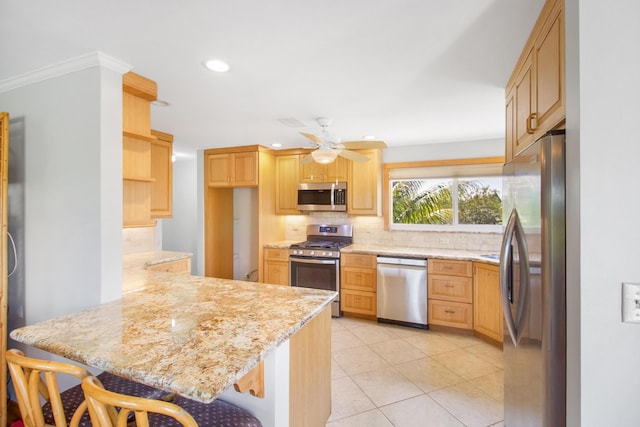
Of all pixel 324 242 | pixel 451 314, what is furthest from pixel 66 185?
pixel 451 314

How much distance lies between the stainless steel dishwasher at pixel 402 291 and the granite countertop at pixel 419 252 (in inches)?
2.9

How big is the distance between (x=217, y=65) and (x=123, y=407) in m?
1.77

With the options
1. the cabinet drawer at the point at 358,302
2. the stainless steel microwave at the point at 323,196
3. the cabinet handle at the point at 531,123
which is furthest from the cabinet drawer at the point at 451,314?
the cabinet handle at the point at 531,123

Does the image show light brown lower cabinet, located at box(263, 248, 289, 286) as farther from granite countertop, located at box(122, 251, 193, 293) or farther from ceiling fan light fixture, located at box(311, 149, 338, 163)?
ceiling fan light fixture, located at box(311, 149, 338, 163)

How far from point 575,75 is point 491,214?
10.1ft

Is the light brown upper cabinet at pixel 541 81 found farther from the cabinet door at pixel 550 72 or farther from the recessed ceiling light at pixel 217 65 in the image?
the recessed ceiling light at pixel 217 65

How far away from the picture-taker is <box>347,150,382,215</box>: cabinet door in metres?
4.13

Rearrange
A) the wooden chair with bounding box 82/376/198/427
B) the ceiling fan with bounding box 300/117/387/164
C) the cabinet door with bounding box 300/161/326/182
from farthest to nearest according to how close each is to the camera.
Answer: the cabinet door with bounding box 300/161/326/182 < the ceiling fan with bounding box 300/117/387/164 < the wooden chair with bounding box 82/376/198/427

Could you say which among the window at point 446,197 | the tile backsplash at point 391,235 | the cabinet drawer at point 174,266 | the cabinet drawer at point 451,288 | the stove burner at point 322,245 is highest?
the window at point 446,197

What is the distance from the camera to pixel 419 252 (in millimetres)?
3693

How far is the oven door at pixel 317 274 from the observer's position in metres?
3.98

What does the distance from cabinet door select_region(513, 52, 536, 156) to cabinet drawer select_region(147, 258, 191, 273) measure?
3249mm
